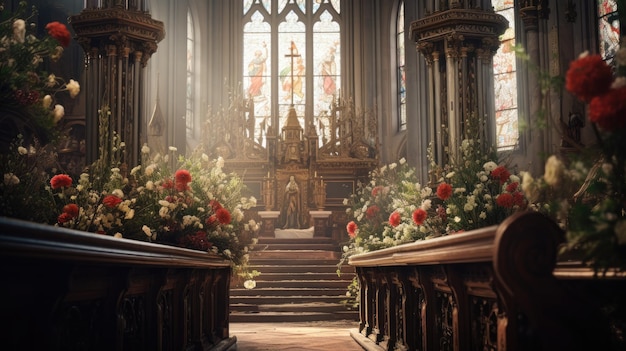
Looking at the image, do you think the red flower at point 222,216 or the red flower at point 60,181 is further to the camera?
the red flower at point 222,216

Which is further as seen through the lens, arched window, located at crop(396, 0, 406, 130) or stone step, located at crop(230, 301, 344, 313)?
arched window, located at crop(396, 0, 406, 130)

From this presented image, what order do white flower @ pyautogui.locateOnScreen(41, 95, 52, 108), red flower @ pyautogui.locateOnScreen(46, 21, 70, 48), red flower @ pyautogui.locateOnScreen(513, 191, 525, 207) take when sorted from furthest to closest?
red flower @ pyautogui.locateOnScreen(513, 191, 525, 207), red flower @ pyautogui.locateOnScreen(46, 21, 70, 48), white flower @ pyautogui.locateOnScreen(41, 95, 52, 108)

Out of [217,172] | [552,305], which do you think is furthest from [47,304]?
[217,172]

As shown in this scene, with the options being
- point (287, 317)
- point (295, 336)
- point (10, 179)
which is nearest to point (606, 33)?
point (287, 317)

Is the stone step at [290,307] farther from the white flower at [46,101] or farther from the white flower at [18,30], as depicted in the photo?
the white flower at [18,30]

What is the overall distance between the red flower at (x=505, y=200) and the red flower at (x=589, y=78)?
4.47m

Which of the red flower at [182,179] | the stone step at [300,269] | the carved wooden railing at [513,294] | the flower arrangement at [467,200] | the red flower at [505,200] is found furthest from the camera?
the stone step at [300,269]

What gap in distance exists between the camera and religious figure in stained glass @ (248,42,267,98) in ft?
78.6

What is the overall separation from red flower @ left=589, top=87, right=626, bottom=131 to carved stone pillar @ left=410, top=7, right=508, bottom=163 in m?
8.22

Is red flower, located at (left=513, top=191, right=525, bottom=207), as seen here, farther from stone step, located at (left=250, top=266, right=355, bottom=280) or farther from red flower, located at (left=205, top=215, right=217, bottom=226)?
stone step, located at (left=250, top=266, right=355, bottom=280)

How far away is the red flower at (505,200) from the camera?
22.6 ft

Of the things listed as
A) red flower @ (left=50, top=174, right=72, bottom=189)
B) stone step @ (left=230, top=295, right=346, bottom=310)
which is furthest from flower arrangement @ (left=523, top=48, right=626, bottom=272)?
stone step @ (left=230, top=295, right=346, bottom=310)

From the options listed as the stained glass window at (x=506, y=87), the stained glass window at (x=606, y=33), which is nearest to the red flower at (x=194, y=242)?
the stained glass window at (x=606, y=33)

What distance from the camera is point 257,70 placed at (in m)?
24.0
